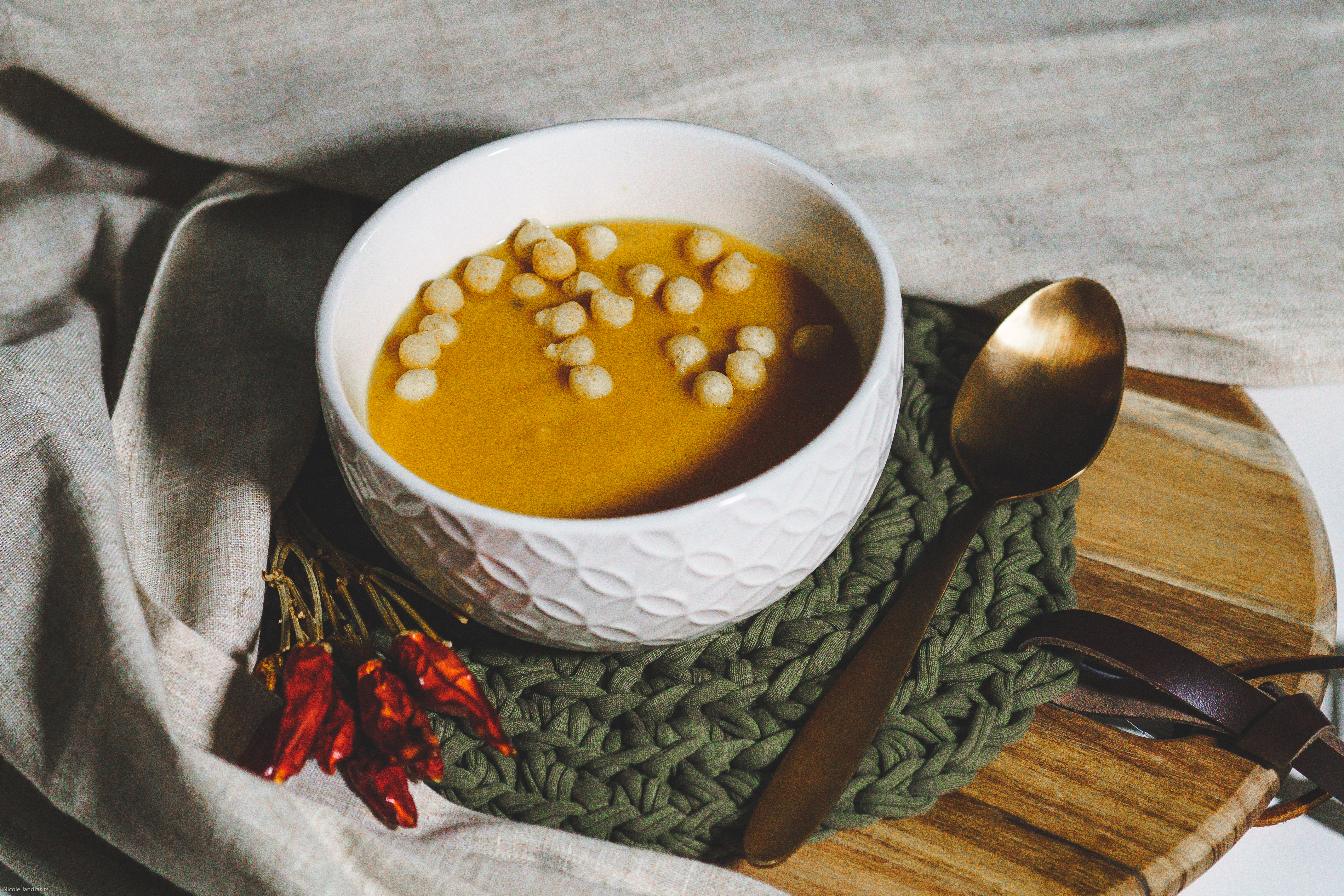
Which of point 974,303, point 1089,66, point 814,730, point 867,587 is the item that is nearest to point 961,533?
point 867,587

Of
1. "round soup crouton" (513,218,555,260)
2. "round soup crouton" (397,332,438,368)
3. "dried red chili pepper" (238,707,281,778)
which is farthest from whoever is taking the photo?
"round soup crouton" (513,218,555,260)

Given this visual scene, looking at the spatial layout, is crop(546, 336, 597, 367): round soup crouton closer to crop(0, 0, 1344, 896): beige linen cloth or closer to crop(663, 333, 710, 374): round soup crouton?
crop(663, 333, 710, 374): round soup crouton

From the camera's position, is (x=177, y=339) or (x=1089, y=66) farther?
(x=1089, y=66)

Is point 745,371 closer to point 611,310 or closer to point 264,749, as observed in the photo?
point 611,310

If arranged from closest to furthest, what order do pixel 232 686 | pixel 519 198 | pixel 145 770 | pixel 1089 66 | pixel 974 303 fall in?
1. pixel 145 770
2. pixel 232 686
3. pixel 519 198
4. pixel 974 303
5. pixel 1089 66

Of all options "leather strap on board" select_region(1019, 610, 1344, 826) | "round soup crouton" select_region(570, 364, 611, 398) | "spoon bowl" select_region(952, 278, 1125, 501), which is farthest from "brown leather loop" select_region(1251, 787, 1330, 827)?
"round soup crouton" select_region(570, 364, 611, 398)

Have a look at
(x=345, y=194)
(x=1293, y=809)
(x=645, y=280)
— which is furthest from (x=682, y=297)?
(x=1293, y=809)

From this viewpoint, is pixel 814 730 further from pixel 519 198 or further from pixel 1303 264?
pixel 1303 264
